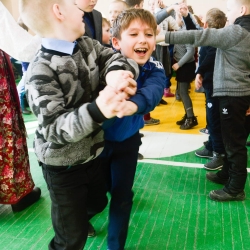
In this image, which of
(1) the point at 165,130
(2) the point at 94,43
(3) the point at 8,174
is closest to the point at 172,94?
(1) the point at 165,130

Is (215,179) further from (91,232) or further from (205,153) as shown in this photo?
(91,232)

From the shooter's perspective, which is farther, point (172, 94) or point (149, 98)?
point (172, 94)

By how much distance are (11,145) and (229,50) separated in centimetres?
171

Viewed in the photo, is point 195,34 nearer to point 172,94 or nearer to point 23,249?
point 23,249

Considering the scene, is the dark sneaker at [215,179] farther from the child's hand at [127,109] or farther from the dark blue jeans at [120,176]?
the child's hand at [127,109]

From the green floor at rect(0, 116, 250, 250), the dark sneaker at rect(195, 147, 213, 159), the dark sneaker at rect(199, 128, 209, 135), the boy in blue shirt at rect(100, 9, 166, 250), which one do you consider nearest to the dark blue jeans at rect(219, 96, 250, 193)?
the green floor at rect(0, 116, 250, 250)

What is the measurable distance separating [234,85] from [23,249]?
183 centimetres

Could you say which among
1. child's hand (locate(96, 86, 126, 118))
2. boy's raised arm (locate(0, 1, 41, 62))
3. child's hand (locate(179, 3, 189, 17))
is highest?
child's hand (locate(179, 3, 189, 17))

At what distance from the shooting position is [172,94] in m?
6.09

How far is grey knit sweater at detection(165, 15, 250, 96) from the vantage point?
2.09m

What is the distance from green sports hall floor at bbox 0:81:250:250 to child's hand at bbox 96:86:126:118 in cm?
122

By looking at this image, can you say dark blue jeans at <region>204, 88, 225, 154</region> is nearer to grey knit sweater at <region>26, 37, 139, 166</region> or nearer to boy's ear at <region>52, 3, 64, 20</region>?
grey knit sweater at <region>26, 37, 139, 166</region>

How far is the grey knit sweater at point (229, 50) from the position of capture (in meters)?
2.09

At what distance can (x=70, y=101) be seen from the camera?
114 cm
